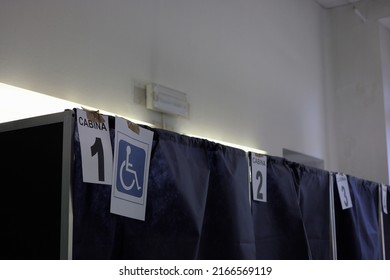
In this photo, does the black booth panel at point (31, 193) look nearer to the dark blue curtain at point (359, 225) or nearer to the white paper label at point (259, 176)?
the white paper label at point (259, 176)

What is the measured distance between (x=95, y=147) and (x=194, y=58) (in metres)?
2.04

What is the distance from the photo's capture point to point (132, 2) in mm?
3182

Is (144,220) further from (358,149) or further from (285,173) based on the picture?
(358,149)

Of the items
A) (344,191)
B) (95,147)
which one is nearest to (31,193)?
(95,147)

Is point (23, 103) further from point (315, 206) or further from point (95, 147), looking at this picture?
point (315, 206)

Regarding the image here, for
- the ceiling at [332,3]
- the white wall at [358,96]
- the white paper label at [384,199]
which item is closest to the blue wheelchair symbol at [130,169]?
the white paper label at [384,199]

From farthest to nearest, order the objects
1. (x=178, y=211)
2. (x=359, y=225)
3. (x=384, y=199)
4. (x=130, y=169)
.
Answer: (x=384, y=199) → (x=359, y=225) → (x=178, y=211) → (x=130, y=169)

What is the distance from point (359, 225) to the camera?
3559mm

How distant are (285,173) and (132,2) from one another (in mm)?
1301

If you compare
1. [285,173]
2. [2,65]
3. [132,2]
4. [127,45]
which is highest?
[132,2]

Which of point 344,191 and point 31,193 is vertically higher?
point 344,191

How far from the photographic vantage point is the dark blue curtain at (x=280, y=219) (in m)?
2.64

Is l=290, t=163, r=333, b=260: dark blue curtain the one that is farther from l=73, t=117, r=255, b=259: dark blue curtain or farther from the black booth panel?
the black booth panel

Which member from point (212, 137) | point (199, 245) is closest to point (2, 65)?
point (199, 245)
